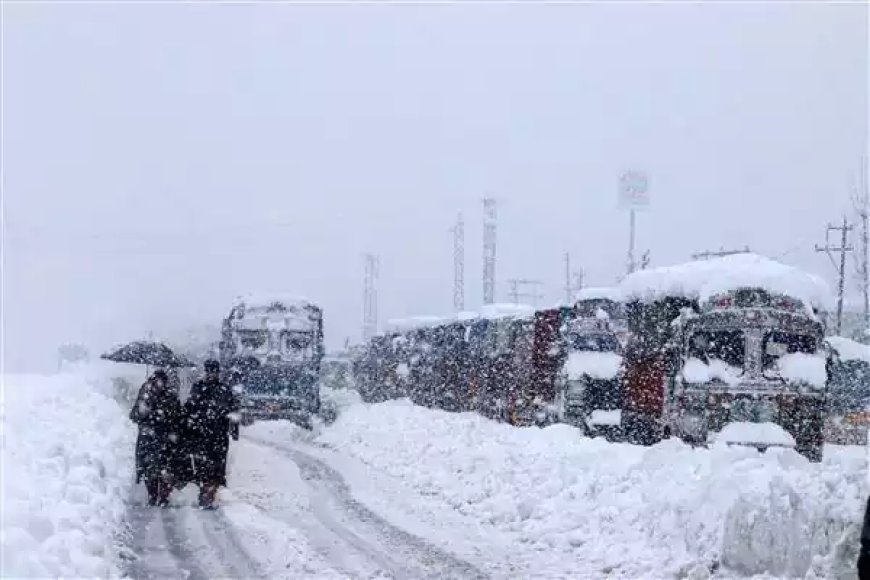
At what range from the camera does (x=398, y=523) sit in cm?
1223

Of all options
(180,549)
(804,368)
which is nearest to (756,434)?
(804,368)

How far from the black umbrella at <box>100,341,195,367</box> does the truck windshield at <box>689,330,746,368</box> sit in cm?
1056

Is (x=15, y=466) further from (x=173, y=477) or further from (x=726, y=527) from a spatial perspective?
(x=726, y=527)

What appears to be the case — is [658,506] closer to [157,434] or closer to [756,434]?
[157,434]

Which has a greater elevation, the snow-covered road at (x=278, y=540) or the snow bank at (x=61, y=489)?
the snow bank at (x=61, y=489)

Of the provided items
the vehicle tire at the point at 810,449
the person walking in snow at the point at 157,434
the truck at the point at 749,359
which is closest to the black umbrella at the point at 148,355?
the person walking in snow at the point at 157,434

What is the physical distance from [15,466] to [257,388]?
18.9 meters

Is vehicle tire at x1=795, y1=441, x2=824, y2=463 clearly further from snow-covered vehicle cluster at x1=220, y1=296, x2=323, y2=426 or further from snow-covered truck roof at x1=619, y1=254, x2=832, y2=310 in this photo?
snow-covered vehicle cluster at x1=220, y1=296, x2=323, y2=426

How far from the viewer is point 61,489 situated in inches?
407

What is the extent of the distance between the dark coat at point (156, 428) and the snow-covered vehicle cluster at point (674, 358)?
8818 mm

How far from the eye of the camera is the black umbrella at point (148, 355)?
2177 centimetres

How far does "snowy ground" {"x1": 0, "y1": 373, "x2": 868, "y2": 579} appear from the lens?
8617 mm

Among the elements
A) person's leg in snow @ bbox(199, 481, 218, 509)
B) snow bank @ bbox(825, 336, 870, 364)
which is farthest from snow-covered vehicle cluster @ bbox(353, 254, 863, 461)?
A: person's leg in snow @ bbox(199, 481, 218, 509)

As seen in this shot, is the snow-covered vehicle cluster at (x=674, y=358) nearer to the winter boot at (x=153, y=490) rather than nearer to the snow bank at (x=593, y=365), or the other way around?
the snow bank at (x=593, y=365)
